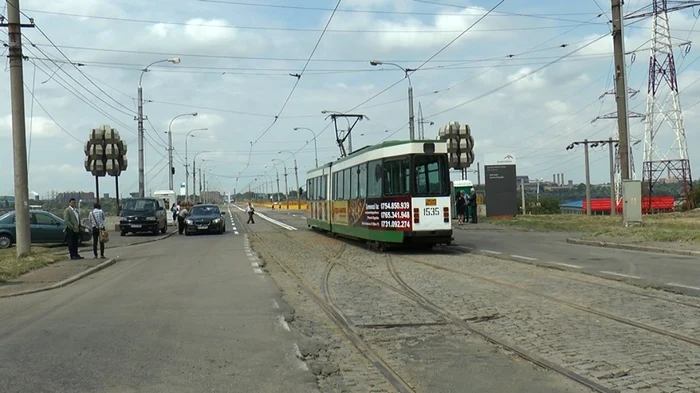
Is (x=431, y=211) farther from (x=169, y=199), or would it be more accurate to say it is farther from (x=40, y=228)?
(x=169, y=199)

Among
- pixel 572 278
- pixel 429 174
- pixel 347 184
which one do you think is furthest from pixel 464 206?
pixel 572 278

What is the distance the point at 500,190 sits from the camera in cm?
A: 4134

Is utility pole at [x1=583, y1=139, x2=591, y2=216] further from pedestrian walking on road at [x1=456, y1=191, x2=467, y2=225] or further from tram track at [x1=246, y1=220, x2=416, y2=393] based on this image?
tram track at [x1=246, y1=220, x2=416, y2=393]

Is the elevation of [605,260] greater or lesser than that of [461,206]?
lesser

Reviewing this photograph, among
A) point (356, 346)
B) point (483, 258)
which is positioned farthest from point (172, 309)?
point (483, 258)

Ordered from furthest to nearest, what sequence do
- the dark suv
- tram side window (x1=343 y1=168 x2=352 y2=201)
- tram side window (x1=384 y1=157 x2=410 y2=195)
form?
the dark suv → tram side window (x1=343 y1=168 x2=352 y2=201) → tram side window (x1=384 y1=157 x2=410 y2=195)

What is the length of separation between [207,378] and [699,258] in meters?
14.5

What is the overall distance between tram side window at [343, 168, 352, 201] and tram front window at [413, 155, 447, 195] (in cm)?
504

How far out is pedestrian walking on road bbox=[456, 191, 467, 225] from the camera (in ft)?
127

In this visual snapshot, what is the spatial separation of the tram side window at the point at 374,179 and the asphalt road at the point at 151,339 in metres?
7.09

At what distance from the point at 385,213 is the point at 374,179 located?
1.32m

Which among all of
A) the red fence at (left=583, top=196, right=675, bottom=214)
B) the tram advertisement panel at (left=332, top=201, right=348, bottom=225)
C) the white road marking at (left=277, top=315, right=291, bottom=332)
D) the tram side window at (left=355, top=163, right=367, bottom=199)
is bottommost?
the white road marking at (left=277, top=315, right=291, bottom=332)

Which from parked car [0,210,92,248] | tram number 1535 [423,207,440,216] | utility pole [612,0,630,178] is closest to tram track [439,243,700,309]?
tram number 1535 [423,207,440,216]

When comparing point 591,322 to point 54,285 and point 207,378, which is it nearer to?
point 207,378
